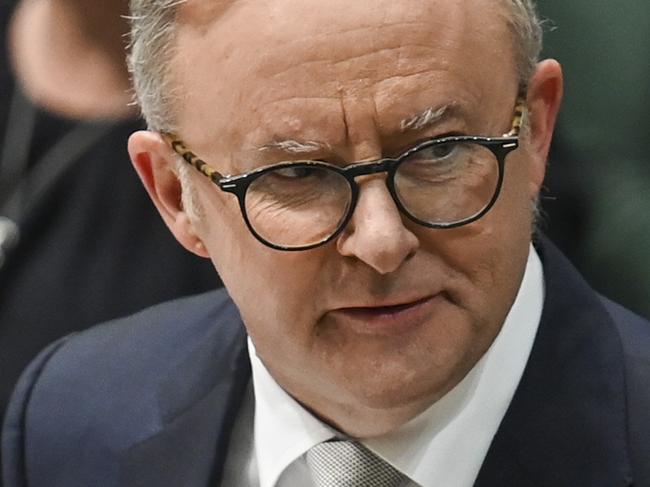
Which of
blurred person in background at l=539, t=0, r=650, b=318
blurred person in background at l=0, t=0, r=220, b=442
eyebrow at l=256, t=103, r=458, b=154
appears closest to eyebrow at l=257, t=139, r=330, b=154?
eyebrow at l=256, t=103, r=458, b=154

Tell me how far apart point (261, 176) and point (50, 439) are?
1.76 feet

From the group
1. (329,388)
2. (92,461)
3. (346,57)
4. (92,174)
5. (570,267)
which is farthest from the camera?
(92,174)

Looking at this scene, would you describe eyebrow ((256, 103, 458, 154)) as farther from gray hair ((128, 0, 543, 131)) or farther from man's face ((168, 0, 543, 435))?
gray hair ((128, 0, 543, 131))

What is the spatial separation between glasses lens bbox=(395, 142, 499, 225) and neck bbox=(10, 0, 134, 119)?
0.90m

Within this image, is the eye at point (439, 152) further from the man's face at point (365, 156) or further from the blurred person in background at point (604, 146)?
the blurred person in background at point (604, 146)

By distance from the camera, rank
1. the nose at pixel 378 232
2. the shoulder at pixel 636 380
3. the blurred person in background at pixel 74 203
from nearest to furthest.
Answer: the nose at pixel 378 232, the shoulder at pixel 636 380, the blurred person in background at pixel 74 203

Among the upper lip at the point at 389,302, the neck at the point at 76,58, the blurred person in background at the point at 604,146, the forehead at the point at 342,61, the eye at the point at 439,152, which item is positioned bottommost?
the blurred person in background at the point at 604,146

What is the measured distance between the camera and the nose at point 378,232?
48.9 inches

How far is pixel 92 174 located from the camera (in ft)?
6.89

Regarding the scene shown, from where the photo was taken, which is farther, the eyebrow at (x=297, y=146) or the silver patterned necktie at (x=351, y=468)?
the silver patterned necktie at (x=351, y=468)

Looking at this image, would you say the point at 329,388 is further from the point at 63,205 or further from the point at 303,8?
the point at 63,205

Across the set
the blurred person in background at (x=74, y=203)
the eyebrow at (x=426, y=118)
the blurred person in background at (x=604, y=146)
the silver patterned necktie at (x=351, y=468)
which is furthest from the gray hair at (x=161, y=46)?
the blurred person in background at (x=604, y=146)

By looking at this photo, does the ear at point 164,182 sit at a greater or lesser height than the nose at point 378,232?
lesser

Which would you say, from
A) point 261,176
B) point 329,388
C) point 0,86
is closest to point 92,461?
point 329,388
